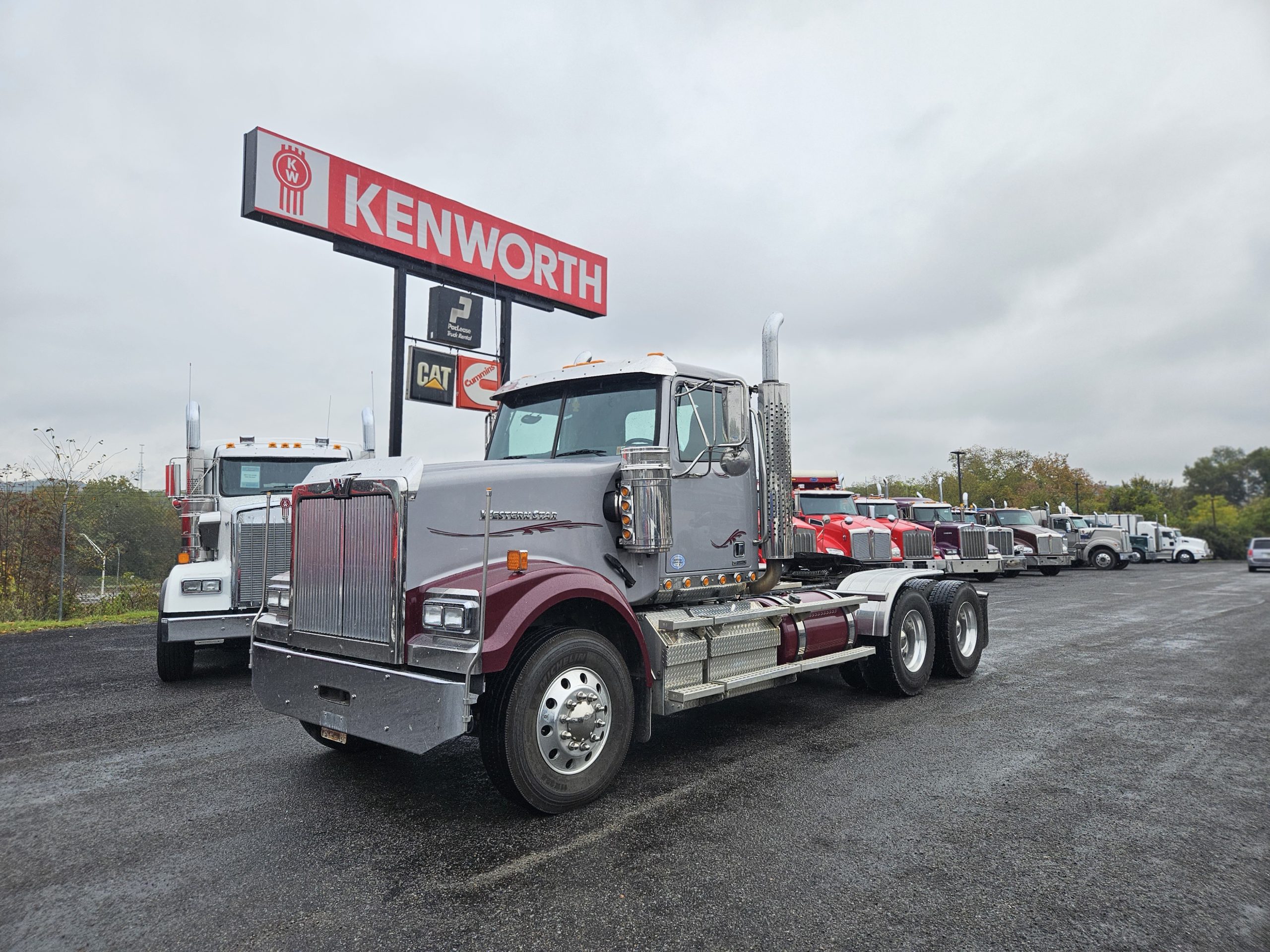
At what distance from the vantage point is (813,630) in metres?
6.62

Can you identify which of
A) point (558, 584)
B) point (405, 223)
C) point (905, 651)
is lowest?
point (905, 651)

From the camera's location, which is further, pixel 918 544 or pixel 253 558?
pixel 918 544

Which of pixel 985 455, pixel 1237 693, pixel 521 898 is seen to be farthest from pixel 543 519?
pixel 985 455

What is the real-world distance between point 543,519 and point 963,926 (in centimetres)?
299

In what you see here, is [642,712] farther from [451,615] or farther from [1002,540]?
[1002,540]

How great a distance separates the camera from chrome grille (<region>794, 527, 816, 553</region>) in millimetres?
8516

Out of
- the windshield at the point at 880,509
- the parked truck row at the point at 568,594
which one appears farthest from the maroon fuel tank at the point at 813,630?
the windshield at the point at 880,509

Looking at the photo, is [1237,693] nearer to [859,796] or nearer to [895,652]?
[895,652]

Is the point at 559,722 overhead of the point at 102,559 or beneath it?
beneath

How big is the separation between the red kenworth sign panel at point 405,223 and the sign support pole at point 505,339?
432 mm

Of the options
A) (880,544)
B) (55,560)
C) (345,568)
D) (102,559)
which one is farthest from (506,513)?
(102,559)

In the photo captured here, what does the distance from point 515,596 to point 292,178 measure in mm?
11291

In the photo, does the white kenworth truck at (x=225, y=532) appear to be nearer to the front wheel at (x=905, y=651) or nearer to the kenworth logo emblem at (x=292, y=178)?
the kenworth logo emblem at (x=292, y=178)

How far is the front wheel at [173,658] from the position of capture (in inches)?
322
